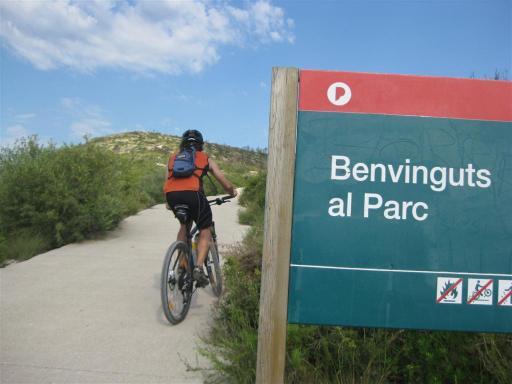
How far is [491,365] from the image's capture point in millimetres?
2820

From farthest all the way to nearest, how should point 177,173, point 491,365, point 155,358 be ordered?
point 177,173 → point 155,358 → point 491,365

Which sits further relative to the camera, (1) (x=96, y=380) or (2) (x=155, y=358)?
(2) (x=155, y=358)

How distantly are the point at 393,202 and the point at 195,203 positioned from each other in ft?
6.94

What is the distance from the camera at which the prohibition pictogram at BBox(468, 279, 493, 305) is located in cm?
254

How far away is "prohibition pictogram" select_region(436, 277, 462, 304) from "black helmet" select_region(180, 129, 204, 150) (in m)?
2.58

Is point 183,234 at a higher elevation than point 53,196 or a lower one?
lower

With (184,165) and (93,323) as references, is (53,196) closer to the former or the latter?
(93,323)

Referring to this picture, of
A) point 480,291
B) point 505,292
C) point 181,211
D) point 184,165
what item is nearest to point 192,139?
point 184,165

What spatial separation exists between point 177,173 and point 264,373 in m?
2.05

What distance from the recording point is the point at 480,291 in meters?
2.55

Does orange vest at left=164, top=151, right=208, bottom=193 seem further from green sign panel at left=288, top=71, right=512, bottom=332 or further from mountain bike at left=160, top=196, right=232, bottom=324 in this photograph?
green sign panel at left=288, top=71, right=512, bottom=332

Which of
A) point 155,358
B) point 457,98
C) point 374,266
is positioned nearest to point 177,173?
point 155,358

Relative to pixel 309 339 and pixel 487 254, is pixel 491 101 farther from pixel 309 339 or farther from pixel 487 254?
pixel 309 339

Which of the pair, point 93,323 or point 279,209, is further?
point 93,323
